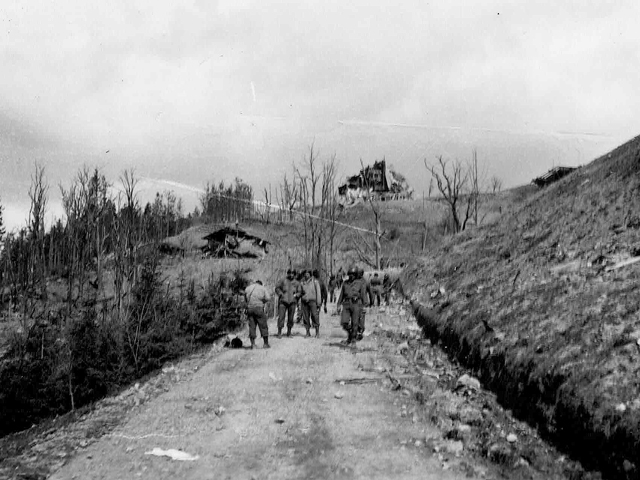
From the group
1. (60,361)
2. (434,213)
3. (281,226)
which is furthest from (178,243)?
(60,361)

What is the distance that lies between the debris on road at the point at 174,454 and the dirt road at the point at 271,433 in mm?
85

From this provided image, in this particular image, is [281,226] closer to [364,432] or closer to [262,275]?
[262,275]

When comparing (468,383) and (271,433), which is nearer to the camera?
(271,433)

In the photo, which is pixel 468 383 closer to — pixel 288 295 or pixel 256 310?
pixel 256 310

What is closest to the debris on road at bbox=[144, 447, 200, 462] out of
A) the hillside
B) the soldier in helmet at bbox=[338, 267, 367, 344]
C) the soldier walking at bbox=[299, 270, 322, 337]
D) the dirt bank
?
the dirt bank

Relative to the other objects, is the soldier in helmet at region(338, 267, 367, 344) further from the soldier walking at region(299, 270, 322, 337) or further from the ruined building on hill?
the ruined building on hill

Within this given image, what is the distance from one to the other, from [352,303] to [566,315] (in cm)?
537

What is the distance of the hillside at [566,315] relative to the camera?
526 centimetres

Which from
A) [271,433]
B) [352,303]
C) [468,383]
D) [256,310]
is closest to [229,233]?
[256,310]

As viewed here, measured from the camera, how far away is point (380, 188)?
87.5m

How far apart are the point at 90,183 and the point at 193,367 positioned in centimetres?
3798

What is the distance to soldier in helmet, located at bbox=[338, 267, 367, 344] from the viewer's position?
489 inches

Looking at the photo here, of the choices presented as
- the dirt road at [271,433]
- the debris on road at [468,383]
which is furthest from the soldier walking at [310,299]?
the debris on road at [468,383]

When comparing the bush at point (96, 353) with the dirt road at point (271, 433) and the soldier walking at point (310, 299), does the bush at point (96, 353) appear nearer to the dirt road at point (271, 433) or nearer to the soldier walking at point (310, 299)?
the soldier walking at point (310, 299)
